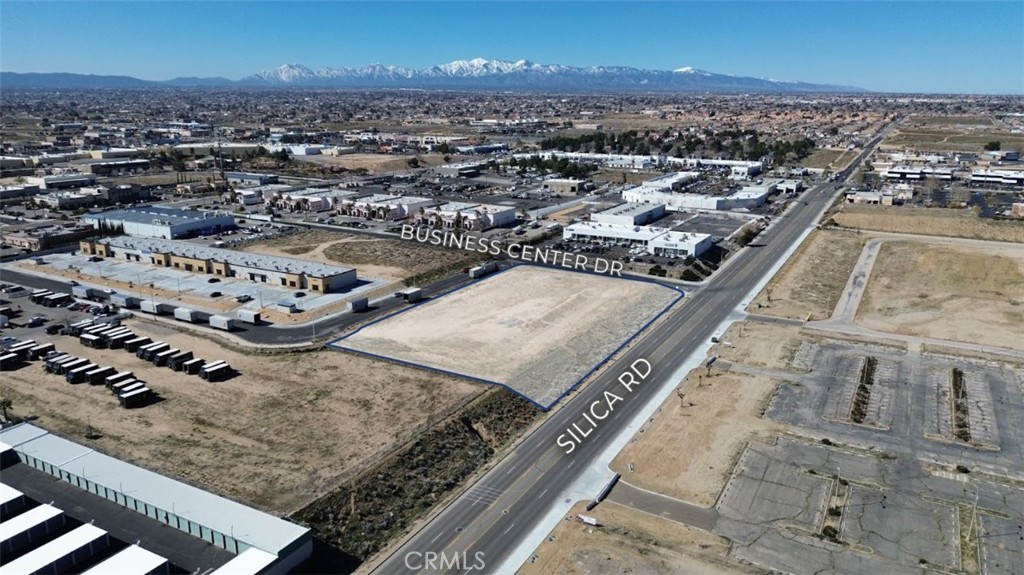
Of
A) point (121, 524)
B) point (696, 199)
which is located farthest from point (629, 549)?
point (696, 199)

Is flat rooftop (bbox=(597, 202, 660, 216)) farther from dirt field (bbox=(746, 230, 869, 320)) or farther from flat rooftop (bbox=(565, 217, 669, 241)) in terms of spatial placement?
dirt field (bbox=(746, 230, 869, 320))

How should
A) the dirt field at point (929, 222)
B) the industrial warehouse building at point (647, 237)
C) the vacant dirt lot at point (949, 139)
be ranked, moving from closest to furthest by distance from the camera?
the industrial warehouse building at point (647, 237) → the dirt field at point (929, 222) → the vacant dirt lot at point (949, 139)

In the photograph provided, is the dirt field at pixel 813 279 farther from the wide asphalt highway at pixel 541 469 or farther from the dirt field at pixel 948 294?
the wide asphalt highway at pixel 541 469

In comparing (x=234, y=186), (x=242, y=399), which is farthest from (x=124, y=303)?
(x=234, y=186)

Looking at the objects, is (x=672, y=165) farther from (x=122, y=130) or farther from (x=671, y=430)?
(x=122, y=130)

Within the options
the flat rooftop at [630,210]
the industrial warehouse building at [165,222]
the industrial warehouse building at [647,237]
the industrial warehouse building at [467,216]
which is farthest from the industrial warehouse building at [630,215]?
the industrial warehouse building at [165,222]

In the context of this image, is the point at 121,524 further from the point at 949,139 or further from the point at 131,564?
the point at 949,139

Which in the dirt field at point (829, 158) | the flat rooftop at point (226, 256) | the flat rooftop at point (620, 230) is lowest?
the flat rooftop at point (226, 256)
